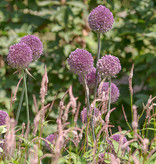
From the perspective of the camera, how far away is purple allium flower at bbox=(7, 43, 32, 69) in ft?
3.43

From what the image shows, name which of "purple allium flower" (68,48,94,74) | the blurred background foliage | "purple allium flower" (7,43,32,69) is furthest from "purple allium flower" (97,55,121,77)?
the blurred background foliage

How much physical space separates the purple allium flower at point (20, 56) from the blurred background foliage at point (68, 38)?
1.19 meters

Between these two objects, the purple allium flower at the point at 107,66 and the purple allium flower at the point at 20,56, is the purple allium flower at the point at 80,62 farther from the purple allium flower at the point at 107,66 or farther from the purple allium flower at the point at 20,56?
the purple allium flower at the point at 20,56

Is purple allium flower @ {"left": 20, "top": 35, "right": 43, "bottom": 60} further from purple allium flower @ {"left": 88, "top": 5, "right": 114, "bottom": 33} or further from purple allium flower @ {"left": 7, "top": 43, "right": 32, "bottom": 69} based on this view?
purple allium flower @ {"left": 88, "top": 5, "right": 114, "bottom": 33}

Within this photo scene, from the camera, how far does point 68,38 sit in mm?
2398

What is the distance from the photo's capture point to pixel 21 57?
1039mm

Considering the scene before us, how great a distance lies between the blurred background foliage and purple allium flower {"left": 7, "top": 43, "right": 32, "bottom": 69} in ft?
3.92

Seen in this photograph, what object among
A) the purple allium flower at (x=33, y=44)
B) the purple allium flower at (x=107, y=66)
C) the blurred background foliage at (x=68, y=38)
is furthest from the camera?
the blurred background foliage at (x=68, y=38)

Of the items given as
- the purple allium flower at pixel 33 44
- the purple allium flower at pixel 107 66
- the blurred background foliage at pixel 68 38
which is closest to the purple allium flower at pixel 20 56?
the purple allium flower at pixel 33 44

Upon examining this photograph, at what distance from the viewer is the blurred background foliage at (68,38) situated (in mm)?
2307

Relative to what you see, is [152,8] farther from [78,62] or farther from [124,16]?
[78,62]

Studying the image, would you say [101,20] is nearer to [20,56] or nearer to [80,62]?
[80,62]

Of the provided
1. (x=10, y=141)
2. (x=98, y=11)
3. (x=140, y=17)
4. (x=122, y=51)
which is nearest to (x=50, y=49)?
(x=122, y=51)

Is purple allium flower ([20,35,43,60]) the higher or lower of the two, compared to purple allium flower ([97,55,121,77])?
higher
